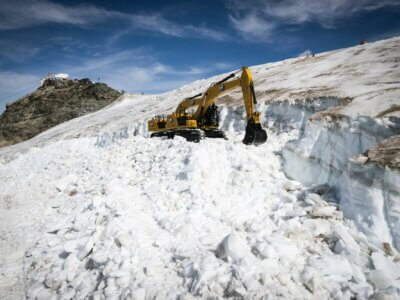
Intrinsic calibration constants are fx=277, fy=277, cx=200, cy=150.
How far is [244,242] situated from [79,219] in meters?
4.73

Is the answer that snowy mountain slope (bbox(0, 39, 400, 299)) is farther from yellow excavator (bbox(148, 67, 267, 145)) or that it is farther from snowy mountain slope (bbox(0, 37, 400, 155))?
yellow excavator (bbox(148, 67, 267, 145))

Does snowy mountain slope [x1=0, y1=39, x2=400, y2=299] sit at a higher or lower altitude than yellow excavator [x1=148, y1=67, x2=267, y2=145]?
lower

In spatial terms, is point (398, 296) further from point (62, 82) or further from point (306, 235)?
point (62, 82)

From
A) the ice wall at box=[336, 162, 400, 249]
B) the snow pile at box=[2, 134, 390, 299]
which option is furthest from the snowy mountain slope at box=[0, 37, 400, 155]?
the snow pile at box=[2, 134, 390, 299]

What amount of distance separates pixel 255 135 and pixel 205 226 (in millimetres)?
4974

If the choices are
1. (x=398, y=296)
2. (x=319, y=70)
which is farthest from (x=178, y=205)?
(x=319, y=70)

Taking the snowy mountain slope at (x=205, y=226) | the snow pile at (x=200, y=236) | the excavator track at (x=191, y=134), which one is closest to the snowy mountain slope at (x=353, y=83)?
the snowy mountain slope at (x=205, y=226)

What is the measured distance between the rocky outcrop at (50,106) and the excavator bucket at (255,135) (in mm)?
40936

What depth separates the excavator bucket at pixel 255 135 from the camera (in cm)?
1023

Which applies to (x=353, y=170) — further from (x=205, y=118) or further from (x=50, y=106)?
(x=50, y=106)

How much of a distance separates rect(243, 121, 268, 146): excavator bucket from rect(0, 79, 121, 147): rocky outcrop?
134 ft

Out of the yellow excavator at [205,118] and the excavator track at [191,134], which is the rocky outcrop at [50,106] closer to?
the yellow excavator at [205,118]

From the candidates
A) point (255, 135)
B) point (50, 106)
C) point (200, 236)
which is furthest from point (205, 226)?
point (50, 106)

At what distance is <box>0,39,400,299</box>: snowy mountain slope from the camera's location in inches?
173
